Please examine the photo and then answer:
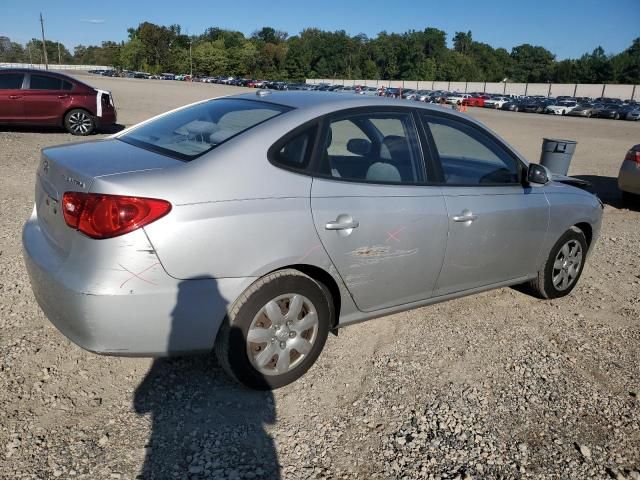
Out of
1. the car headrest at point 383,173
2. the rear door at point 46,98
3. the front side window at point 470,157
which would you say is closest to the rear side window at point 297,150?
the car headrest at point 383,173

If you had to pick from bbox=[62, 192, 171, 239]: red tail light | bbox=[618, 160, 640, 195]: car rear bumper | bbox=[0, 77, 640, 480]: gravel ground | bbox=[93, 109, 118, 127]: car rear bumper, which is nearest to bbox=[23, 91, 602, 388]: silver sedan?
bbox=[62, 192, 171, 239]: red tail light

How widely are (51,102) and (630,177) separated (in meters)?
12.9

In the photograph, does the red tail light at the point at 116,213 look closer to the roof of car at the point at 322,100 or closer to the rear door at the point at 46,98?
the roof of car at the point at 322,100

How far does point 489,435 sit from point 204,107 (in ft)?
8.99

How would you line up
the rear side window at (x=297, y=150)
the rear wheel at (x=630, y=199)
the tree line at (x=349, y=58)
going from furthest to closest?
the tree line at (x=349, y=58) < the rear wheel at (x=630, y=199) < the rear side window at (x=297, y=150)

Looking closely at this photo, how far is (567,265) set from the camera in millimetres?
4738

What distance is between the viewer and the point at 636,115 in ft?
144

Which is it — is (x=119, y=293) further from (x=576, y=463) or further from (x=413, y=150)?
(x=576, y=463)

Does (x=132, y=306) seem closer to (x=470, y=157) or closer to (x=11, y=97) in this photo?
(x=470, y=157)

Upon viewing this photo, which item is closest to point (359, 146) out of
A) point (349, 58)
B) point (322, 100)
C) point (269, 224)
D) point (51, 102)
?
point (322, 100)

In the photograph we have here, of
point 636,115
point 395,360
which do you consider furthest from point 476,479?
point 636,115

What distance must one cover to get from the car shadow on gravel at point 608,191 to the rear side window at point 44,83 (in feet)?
40.5

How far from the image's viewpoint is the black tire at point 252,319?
2.85 m

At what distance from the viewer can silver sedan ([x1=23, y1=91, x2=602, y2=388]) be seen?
2580 mm
